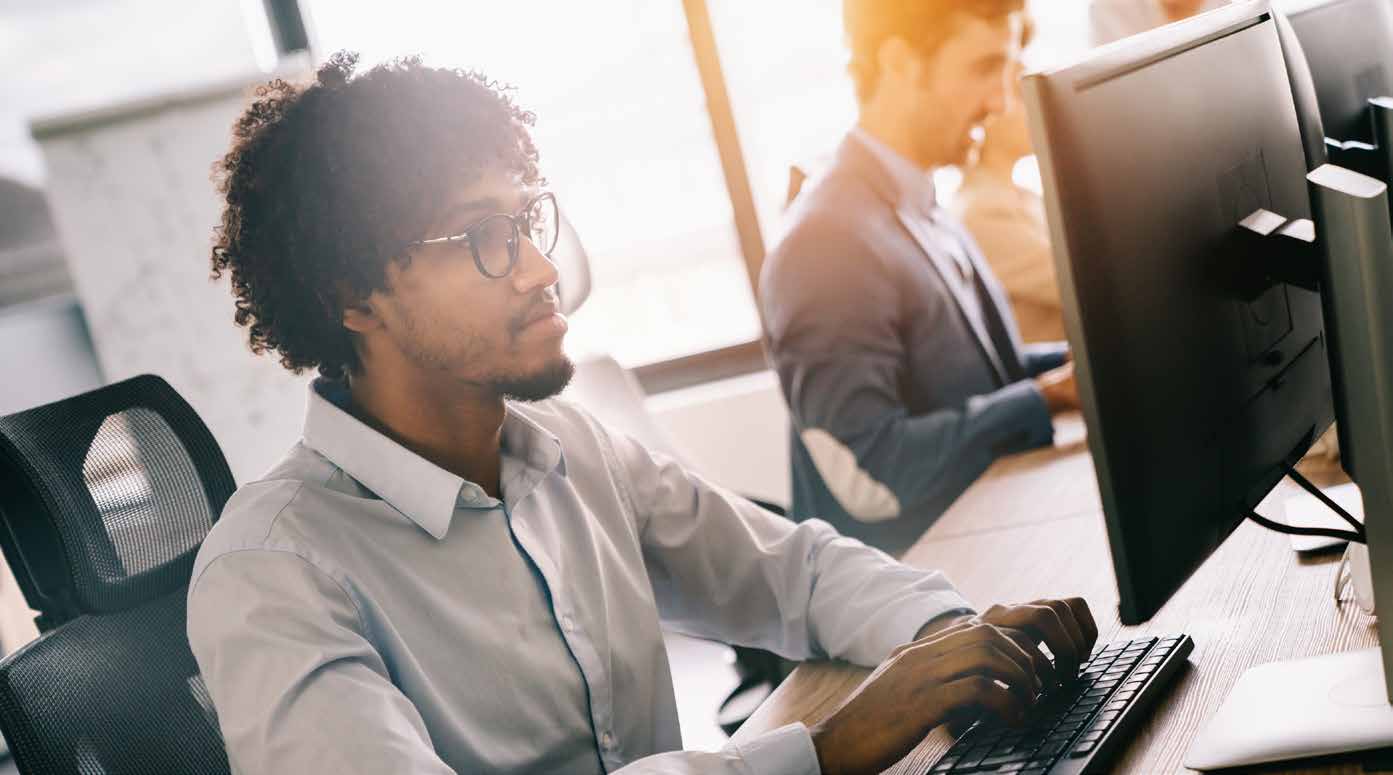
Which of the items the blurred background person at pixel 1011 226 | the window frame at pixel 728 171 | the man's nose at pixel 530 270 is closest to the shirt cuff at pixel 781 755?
the man's nose at pixel 530 270

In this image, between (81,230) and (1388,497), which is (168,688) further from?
(81,230)

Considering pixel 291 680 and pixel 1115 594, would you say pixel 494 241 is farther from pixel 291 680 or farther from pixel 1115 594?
pixel 1115 594

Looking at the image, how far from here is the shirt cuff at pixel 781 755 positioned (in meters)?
0.98

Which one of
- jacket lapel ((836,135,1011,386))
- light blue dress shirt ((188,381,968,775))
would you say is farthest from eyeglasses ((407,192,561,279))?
jacket lapel ((836,135,1011,386))

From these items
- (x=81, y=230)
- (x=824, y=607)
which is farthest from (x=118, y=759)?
(x=81, y=230)

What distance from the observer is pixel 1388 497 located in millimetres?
830

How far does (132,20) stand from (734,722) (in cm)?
295

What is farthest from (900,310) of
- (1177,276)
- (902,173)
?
(1177,276)

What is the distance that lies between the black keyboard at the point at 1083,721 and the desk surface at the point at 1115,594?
0.02 metres

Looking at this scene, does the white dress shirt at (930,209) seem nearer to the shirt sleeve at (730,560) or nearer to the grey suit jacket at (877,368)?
the grey suit jacket at (877,368)

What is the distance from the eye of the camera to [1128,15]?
288 centimetres

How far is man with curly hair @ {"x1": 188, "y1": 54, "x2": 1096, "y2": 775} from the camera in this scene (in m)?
0.98

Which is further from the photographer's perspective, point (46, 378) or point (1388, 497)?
point (46, 378)

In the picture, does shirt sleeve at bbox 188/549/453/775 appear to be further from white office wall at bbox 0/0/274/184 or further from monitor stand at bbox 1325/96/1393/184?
white office wall at bbox 0/0/274/184
